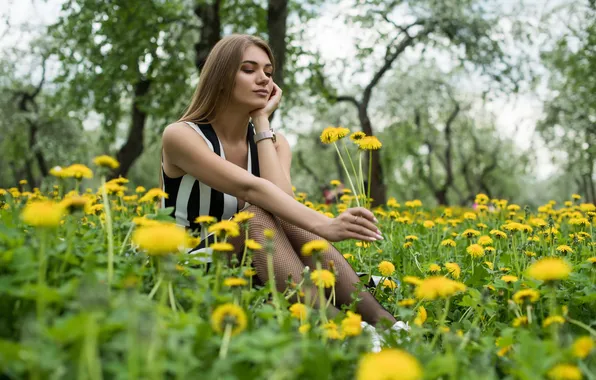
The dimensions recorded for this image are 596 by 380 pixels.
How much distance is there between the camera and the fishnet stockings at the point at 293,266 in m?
2.28

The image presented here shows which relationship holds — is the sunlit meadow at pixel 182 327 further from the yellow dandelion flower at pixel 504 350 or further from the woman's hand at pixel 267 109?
the woman's hand at pixel 267 109

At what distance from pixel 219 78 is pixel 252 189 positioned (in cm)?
79

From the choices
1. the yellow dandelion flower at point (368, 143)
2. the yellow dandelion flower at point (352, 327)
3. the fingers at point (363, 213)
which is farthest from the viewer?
the yellow dandelion flower at point (368, 143)

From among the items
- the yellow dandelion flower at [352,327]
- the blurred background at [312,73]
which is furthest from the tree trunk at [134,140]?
the yellow dandelion flower at [352,327]

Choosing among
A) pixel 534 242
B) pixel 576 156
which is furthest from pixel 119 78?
pixel 576 156

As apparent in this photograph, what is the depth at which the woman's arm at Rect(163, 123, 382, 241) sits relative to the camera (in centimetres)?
219

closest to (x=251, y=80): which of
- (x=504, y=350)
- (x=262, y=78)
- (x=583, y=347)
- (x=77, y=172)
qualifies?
(x=262, y=78)

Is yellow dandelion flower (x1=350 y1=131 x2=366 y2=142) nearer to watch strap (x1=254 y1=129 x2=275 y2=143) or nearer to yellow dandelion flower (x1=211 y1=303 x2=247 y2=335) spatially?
watch strap (x1=254 y1=129 x2=275 y2=143)

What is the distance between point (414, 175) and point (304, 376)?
27.2 m

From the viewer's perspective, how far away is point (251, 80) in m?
2.96

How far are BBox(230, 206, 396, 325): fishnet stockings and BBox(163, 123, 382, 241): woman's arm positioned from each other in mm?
83

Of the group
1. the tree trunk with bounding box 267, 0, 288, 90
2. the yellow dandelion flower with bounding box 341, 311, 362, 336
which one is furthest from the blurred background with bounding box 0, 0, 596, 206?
the yellow dandelion flower with bounding box 341, 311, 362, 336

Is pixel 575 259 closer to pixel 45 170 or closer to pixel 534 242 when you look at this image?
pixel 534 242

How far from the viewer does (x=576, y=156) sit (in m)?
21.2
